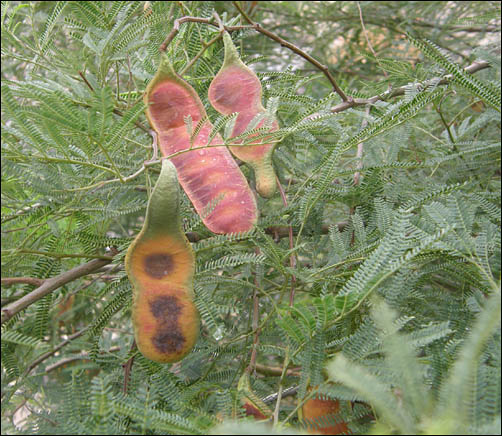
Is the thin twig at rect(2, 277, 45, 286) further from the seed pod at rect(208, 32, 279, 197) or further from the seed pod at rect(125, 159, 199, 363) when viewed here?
the seed pod at rect(208, 32, 279, 197)

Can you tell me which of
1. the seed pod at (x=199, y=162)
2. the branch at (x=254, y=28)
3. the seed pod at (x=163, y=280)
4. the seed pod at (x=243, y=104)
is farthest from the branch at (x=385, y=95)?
the seed pod at (x=163, y=280)

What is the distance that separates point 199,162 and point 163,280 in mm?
192

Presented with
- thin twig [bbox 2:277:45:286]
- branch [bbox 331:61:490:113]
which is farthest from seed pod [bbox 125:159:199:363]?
branch [bbox 331:61:490:113]

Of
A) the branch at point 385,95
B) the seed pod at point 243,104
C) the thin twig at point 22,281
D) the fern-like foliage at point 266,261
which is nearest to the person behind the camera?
the fern-like foliage at point 266,261

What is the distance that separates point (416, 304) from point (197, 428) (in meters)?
0.46

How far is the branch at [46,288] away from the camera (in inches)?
25.3

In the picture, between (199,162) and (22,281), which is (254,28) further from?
(22,281)

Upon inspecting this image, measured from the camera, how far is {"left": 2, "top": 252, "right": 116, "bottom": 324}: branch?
0.64 meters

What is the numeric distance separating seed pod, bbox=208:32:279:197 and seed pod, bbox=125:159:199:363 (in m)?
0.20

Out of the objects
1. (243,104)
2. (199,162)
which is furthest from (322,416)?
(243,104)

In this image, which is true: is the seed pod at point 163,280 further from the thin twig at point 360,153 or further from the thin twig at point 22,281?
the thin twig at point 360,153

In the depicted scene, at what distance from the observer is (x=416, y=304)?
0.84 meters

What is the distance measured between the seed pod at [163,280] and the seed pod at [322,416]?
17 centimetres

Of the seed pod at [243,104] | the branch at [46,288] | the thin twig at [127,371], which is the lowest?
the thin twig at [127,371]
